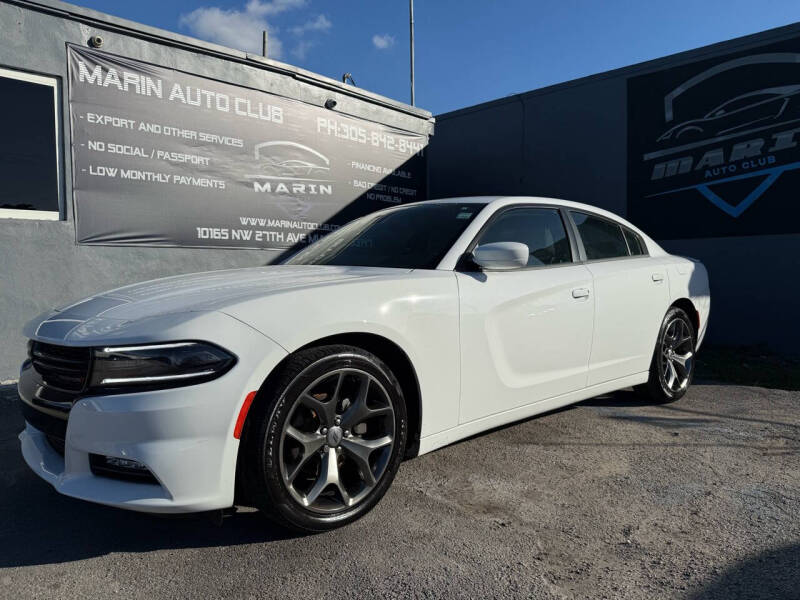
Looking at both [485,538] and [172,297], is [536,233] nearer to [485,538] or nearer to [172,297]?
[485,538]

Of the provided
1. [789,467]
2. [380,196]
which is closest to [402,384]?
[789,467]

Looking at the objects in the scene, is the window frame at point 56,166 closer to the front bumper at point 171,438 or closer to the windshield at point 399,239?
the windshield at point 399,239

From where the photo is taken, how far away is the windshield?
3137 mm

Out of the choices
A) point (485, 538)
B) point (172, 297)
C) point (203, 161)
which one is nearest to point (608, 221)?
point (485, 538)

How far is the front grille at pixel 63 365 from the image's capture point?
2131mm

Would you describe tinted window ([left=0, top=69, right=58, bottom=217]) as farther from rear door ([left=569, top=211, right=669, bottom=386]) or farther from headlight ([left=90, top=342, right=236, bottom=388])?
rear door ([left=569, top=211, right=669, bottom=386])

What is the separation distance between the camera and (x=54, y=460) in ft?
7.41

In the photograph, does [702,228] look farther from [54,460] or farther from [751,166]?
[54,460]

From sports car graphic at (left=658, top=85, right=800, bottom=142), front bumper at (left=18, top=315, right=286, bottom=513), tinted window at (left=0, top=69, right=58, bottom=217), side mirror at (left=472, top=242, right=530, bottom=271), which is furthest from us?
sports car graphic at (left=658, top=85, right=800, bottom=142)

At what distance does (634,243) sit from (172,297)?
11.1 ft

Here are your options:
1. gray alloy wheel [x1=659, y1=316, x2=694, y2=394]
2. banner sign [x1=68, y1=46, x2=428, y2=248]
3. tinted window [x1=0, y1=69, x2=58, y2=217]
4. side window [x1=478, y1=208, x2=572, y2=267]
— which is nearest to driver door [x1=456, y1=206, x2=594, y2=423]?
side window [x1=478, y1=208, x2=572, y2=267]

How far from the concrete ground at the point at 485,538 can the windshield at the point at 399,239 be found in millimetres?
1146

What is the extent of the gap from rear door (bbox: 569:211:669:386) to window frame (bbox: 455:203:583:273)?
3.6 inches

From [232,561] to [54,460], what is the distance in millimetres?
796
